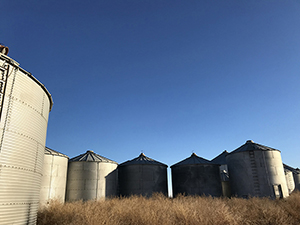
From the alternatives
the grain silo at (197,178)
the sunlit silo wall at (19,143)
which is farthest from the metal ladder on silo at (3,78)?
the grain silo at (197,178)

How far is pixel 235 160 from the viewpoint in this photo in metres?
24.8

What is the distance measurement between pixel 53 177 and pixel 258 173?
20043 millimetres

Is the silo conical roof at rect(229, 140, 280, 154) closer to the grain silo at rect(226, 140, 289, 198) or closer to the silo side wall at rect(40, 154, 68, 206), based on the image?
the grain silo at rect(226, 140, 289, 198)

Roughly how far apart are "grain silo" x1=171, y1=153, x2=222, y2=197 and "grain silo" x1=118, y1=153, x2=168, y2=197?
1.94 m

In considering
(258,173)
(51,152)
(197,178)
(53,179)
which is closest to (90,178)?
(53,179)

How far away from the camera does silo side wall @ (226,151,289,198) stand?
22266 millimetres

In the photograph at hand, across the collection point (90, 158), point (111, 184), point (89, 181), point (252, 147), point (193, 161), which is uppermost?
point (252, 147)

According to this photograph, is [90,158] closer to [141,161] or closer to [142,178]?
[141,161]

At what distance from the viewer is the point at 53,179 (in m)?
19.9

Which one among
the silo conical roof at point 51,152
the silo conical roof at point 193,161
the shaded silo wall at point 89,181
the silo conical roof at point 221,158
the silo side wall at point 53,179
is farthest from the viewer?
the silo conical roof at point 221,158

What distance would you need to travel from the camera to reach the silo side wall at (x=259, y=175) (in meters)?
22.3

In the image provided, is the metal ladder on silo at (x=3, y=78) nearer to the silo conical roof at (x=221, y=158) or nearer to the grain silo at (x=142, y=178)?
the grain silo at (x=142, y=178)

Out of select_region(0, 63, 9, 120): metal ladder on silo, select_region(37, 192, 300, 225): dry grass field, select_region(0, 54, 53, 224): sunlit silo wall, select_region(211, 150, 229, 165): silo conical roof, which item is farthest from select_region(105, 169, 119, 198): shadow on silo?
select_region(211, 150, 229, 165): silo conical roof

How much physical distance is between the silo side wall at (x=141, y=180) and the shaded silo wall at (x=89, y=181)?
1730 millimetres
